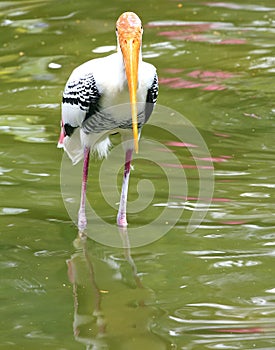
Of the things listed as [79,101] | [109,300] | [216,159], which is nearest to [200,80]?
[216,159]

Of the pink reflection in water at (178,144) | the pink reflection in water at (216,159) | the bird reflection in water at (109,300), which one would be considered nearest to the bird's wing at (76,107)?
the bird reflection in water at (109,300)

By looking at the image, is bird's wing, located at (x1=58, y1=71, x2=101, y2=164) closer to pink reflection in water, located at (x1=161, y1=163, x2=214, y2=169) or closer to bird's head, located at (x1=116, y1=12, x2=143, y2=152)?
bird's head, located at (x1=116, y1=12, x2=143, y2=152)

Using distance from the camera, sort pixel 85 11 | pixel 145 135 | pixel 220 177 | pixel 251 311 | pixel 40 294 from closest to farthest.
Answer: pixel 251 311 → pixel 40 294 → pixel 220 177 → pixel 145 135 → pixel 85 11

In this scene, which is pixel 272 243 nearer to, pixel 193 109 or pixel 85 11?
pixel 193 109

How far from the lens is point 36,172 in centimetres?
843

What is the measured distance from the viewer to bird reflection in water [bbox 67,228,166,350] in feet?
18.0

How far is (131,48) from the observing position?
21.4 feet

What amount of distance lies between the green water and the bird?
55 centimetres

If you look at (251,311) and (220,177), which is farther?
(220,177)

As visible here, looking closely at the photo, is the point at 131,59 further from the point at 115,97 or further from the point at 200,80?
the point at 200,80

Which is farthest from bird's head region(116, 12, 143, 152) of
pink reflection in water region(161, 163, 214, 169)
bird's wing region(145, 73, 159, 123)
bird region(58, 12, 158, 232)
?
pink reflection in water region(161, 163, 214, 169)

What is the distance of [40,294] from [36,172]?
239 centimetres

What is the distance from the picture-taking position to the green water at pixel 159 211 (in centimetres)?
569

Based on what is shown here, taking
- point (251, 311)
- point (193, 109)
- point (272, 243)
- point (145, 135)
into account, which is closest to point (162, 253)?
point (272, 243)
